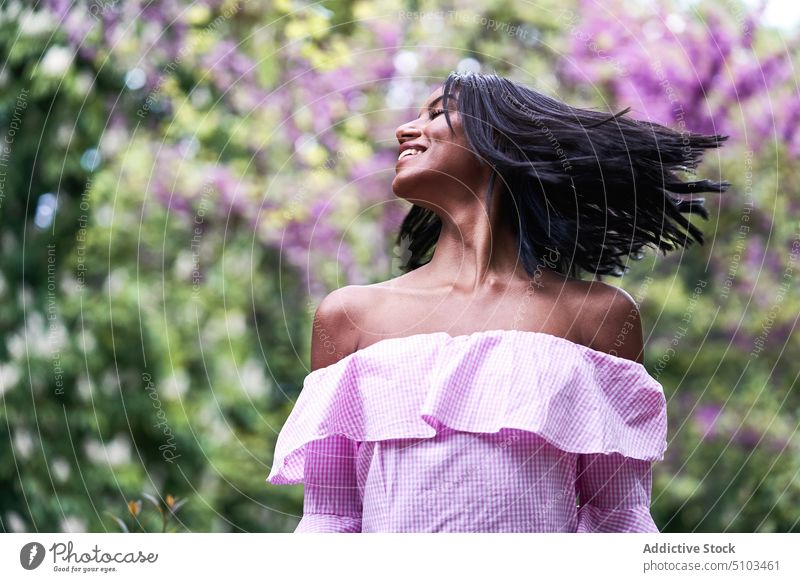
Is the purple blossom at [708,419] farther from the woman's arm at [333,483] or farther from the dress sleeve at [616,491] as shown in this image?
the woman's arm at [333,483]

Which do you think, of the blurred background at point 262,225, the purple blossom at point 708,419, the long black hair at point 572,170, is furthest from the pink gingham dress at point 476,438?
the purple blossom at point 708,419

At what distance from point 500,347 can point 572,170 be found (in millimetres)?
336

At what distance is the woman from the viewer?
156 centimetres

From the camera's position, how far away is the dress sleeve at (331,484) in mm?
1635

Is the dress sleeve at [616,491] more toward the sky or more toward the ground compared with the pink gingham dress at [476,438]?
more toward the ground

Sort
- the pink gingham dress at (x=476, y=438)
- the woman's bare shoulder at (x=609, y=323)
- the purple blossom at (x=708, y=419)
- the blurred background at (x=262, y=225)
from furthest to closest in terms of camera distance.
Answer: the purple blossom at (x=708, y=419) → the blurred background at (x=262, y=225) → the woman's bare shoulder at (x=609, y=323) → the pink gingham dress at (x=476, y=438)

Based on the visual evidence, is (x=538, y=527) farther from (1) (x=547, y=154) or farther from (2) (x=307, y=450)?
(1) (x=547, y=154)

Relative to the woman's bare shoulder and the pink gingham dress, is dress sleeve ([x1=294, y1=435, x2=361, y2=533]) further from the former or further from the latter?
the woman's bare shoulder

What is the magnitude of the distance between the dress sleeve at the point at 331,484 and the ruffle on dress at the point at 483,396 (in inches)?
1.3

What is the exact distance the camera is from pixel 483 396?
5.16 ft
